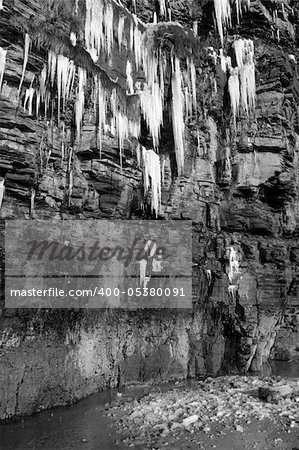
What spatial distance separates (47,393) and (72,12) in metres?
10.6

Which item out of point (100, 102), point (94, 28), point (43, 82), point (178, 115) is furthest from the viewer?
point (178, 115)

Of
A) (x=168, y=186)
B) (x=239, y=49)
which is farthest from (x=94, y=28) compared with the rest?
(x=239, y=49)

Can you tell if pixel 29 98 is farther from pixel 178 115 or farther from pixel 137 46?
pixel 178 115

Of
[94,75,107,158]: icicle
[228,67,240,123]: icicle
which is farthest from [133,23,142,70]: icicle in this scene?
[228,67,240,123]: icicle

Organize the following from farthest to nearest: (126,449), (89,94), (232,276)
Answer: (232,276) < (89,94) < (126,449)

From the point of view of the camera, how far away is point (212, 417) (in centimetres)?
855

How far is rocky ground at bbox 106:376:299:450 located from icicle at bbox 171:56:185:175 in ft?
24.0

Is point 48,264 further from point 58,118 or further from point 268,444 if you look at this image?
point 268,444

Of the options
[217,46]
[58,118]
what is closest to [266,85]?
[217,46]

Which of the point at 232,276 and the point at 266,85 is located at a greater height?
the point at 266,85

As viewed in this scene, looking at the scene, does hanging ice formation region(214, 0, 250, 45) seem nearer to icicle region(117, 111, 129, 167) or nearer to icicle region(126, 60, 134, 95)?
icicle region(126, 60, 134, 95)

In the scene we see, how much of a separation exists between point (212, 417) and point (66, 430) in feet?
10.8

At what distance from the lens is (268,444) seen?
7141 millimetres

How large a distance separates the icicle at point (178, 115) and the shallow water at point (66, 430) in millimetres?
7873
